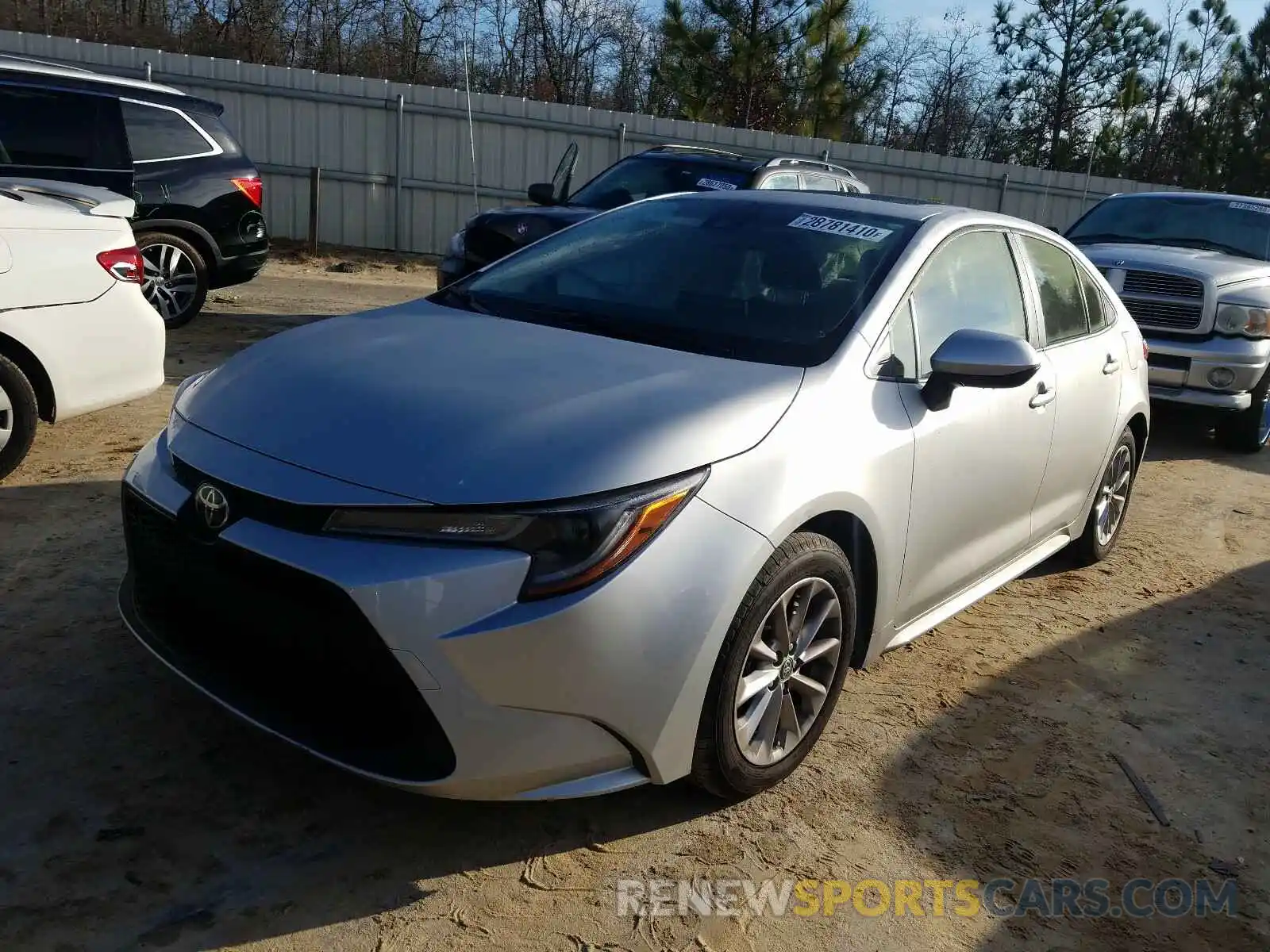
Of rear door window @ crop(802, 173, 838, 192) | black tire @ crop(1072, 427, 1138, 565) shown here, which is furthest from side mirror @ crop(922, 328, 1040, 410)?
rear door window @ crop(802, 173, 838, 192)

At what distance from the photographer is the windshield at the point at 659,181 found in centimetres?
866

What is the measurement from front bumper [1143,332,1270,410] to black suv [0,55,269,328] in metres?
6.97

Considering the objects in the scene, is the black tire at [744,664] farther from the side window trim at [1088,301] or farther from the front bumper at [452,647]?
the side window trim at [1088,301]

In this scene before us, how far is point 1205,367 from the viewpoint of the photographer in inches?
300

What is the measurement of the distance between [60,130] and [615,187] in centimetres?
407

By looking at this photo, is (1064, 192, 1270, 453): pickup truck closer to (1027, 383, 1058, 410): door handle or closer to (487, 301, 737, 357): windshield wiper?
(1027, 383, 1058, 410): door handle

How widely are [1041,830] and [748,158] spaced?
276 inches

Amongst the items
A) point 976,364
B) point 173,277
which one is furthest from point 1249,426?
point 173,277

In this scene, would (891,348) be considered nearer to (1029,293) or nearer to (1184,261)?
(1029,293)

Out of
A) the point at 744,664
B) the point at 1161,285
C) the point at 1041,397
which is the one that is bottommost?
the point at 744,664

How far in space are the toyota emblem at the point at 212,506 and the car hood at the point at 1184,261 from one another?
22.7 ft

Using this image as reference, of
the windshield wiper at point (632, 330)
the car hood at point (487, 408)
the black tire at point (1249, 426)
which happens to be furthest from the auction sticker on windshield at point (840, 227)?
the black tire at point (1249, 426)

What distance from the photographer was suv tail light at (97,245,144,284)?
492 centimetres

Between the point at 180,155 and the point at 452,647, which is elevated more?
the point at 180,155
